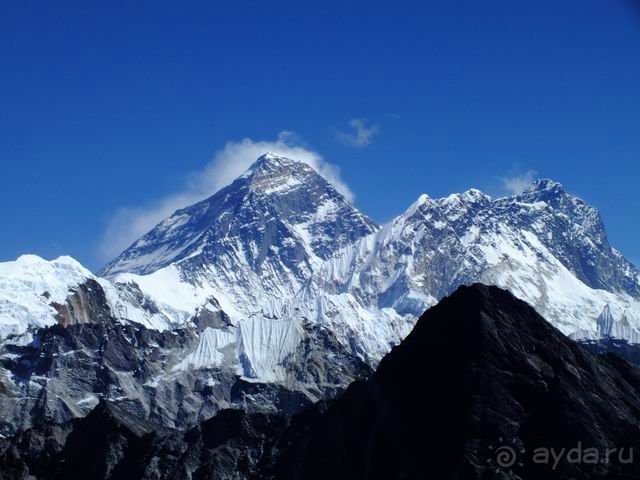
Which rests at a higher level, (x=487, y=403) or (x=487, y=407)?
(x=487, y=403)

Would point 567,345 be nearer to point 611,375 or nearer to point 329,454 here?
point 611,375

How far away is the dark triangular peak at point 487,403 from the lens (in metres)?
116

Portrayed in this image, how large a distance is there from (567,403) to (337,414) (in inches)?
1597

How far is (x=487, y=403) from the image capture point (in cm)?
11962

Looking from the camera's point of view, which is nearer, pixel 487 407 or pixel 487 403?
pixel 487 407

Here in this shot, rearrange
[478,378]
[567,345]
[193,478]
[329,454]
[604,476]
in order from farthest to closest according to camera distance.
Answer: [193,478]
[329,454]
[567,345]
[478,378]
[604,476]

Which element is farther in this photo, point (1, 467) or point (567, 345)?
point (1, 467)

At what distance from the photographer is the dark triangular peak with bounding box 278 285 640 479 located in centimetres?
11569

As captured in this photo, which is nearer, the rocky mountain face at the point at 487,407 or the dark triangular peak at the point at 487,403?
the rocky mountain face at the point at 487,407

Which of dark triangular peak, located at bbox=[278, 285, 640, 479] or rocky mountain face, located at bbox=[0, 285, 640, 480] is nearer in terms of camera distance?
rocky mountain face, located at bbox=[0, 285, 640, 480]

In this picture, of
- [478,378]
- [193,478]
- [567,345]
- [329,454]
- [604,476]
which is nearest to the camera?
[604,476]

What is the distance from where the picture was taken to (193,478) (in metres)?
186

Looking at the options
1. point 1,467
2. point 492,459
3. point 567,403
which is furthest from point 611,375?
point 1,467

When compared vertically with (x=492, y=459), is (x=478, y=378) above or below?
above
